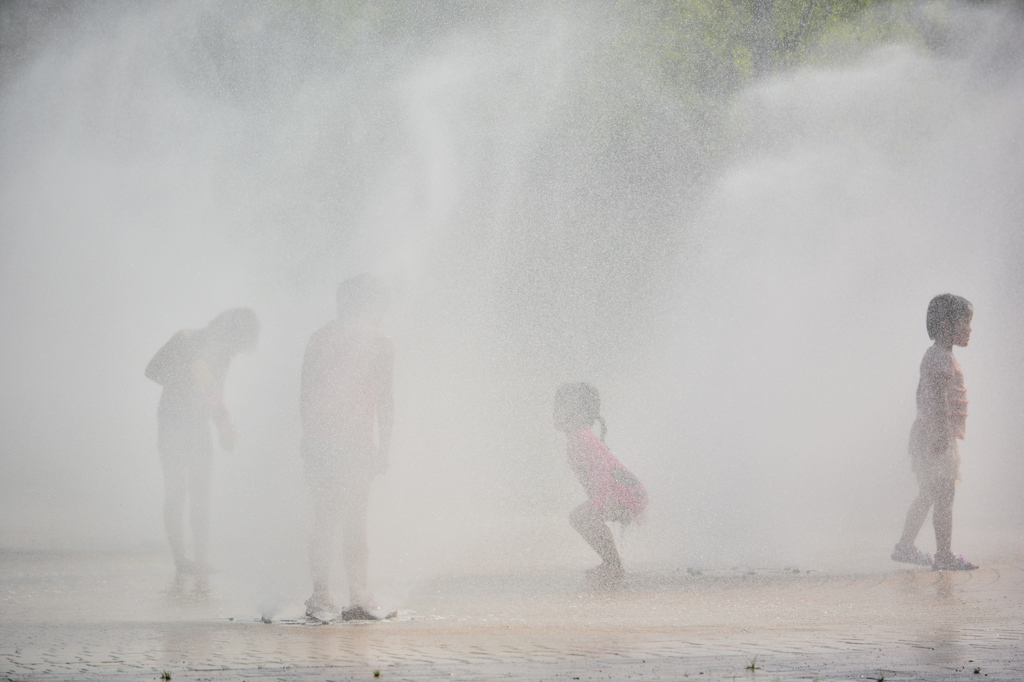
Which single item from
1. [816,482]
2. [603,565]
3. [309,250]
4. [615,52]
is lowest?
[603,565]

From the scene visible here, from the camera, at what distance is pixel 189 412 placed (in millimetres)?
10625

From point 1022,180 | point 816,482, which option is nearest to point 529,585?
point 816,482

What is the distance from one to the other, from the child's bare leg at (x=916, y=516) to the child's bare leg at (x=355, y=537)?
4.29 metres

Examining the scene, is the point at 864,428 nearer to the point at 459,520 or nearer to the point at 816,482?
the point at 816,482

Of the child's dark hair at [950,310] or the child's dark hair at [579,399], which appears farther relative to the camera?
the child's dark hair at [950,310]

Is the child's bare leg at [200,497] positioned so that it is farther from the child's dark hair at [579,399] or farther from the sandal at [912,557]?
the sandal at [912,557]

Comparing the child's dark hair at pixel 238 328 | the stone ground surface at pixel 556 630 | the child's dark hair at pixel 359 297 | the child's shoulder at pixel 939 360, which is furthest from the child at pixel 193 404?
the child's shoulder at pixel 939 360

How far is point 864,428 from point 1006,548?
436 cm

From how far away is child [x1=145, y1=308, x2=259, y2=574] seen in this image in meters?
10.3

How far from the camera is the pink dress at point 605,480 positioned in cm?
938

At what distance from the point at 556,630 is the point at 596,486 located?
7.82 feet

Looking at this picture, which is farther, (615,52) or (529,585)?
(615,52)

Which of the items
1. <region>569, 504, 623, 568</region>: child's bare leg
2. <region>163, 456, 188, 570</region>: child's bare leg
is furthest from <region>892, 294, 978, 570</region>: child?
<region>163, 456, 188, 570</region>: child's bare leg

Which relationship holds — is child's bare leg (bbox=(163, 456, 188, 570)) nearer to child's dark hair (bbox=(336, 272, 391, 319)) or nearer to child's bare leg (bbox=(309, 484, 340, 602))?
child's bare leg (bbox=(309, 484, 340, 602))
